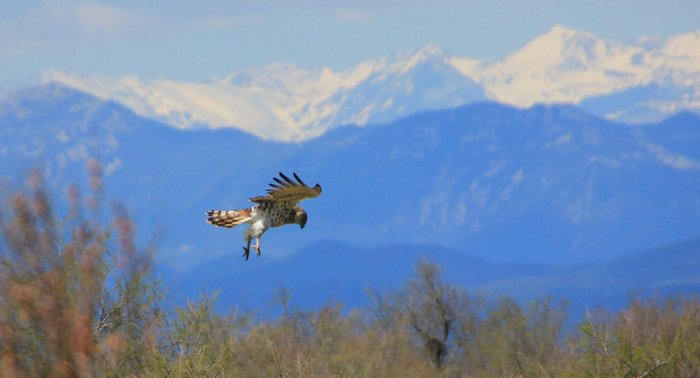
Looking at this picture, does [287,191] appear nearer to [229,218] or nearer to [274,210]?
[274,210]

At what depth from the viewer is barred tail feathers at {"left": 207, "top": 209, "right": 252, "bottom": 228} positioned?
17656 millimetres

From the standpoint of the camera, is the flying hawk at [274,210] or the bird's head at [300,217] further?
the bird's head at [300,217]

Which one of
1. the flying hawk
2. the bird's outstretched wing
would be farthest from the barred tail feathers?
the bird's outstretched wing

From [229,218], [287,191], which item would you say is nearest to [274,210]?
[287,191]

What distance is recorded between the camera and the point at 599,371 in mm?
19391

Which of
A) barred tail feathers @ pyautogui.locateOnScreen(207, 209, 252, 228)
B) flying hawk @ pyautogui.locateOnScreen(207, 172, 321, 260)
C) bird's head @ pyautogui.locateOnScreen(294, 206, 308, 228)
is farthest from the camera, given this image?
bird's head @ pyautogui.locateOnScreen(294, 206, 308, 228)

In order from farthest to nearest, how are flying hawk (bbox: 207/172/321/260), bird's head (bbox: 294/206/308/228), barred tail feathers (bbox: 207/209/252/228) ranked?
bird's head (bbox: 294/206/308/228), barred tail feathers (bbox: 207/209/252/228), flying hawk (bbox: 207/172/321/260)

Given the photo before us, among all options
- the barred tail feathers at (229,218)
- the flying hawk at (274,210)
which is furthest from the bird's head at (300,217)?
the barred tail feathers at (229,218)

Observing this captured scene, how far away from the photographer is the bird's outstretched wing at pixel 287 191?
57.1 feet

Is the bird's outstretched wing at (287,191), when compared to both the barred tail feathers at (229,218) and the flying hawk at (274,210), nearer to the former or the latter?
the flying hawk at (274,210)

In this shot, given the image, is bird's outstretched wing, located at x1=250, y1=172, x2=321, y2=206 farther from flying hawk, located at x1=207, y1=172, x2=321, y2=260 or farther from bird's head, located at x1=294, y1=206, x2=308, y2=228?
bird's head, located at x1=294, y1=206, x2=308, y2=228

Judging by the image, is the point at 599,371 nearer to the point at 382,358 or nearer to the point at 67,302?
the point at 67,302

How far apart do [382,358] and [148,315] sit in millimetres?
45741

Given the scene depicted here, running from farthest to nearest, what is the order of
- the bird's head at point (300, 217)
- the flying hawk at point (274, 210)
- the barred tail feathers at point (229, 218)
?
the bird's head at point (300, 217)
the barred tail feathers at point (229, 218)
the flying hawk at point (274, 210)
